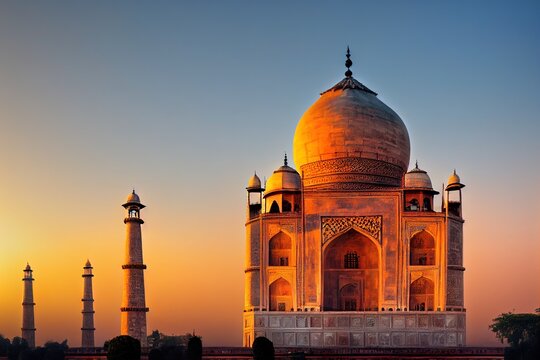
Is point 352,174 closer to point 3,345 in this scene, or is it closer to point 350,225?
point 350,225

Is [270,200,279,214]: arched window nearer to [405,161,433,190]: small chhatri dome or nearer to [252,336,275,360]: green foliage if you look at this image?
[405,161,433,190]: small chhatri dome

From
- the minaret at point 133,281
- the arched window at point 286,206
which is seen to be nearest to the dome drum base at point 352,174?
the arched window at point 286,206

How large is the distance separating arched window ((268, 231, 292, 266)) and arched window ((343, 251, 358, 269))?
1.72 meters

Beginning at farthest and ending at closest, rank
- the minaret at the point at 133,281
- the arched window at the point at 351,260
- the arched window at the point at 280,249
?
the arched window at the point at 351,260 < the arched window at the point at 280,249 < the minaret at the point at 133,281

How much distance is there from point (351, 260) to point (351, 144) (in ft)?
11.7

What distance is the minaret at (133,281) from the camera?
2122 cm

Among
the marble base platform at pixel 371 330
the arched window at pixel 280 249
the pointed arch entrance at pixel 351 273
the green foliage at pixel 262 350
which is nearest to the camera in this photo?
the green foliage at pixel 262 350

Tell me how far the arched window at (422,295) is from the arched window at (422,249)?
1.74 ft

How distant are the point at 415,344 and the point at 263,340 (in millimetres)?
4868

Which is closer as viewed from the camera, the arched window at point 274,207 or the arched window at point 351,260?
the arched window at point 351,260

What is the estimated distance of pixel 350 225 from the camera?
A: 21938mm

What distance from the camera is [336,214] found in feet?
72.2

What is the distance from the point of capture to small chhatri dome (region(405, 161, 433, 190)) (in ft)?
73.5

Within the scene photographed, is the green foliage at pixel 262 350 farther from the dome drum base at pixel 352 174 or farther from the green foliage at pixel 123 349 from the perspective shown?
the dome drum base at pixel 352 174
